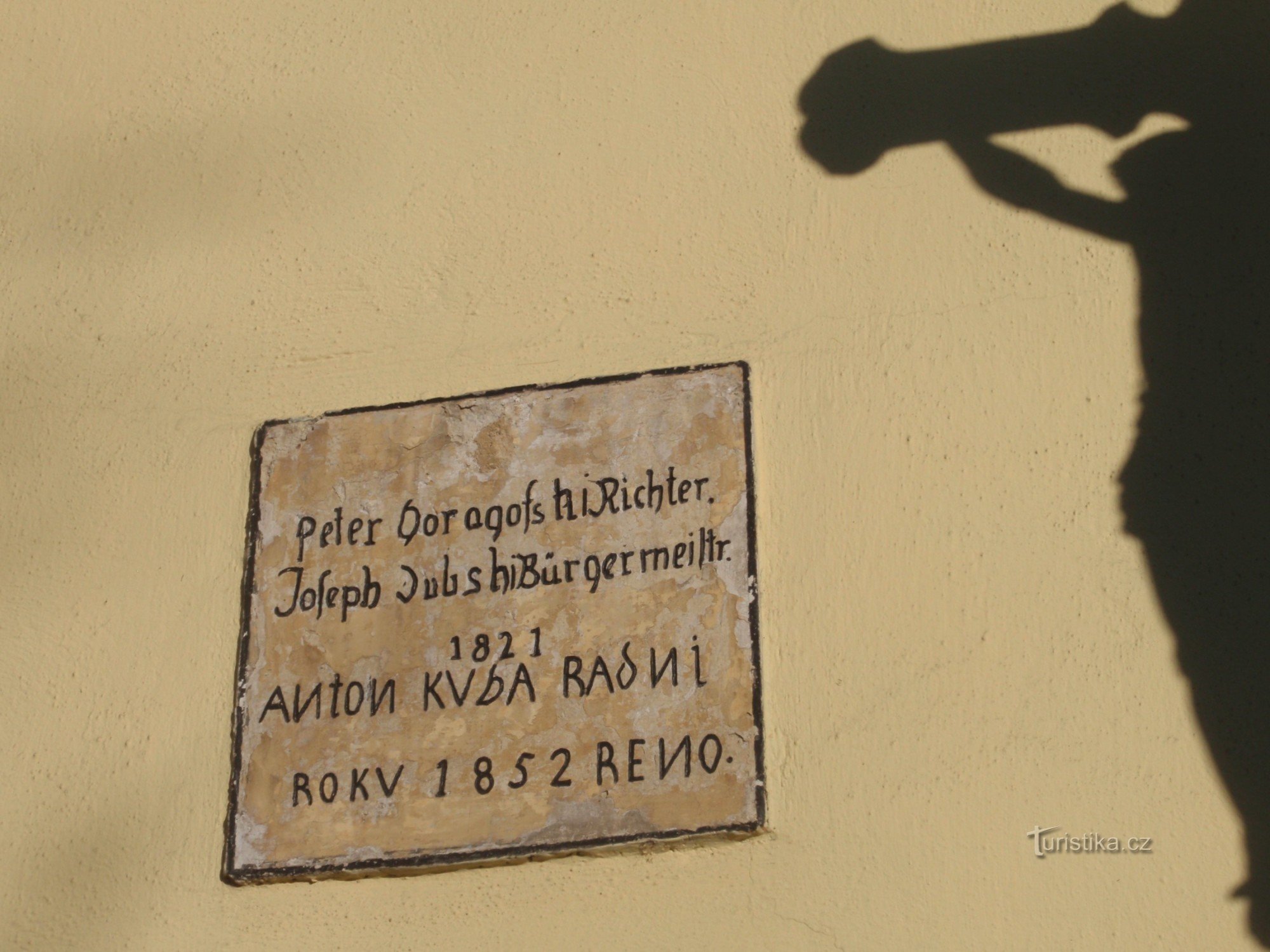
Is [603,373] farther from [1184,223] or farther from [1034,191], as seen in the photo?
[1184,223]

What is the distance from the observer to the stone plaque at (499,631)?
287cm

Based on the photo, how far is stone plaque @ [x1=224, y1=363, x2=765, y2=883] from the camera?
2873mm

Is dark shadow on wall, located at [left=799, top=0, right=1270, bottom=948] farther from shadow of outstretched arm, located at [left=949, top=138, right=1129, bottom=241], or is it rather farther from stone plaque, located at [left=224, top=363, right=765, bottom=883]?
stone plaque, located at [left=224, top=363, right=765, bottom=883]

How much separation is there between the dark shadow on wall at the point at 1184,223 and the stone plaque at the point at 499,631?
2.27 ft

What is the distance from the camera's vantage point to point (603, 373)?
127 inches

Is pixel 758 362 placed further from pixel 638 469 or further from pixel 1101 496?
pixel 1101 496

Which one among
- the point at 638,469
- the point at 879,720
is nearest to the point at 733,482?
the point at 638,469

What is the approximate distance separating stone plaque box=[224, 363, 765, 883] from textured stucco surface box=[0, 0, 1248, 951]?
62 millimetres

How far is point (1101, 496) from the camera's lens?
2.96 meters

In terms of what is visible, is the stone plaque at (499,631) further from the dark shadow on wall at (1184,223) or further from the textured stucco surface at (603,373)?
the dark shadow on wall at (1184,223)
